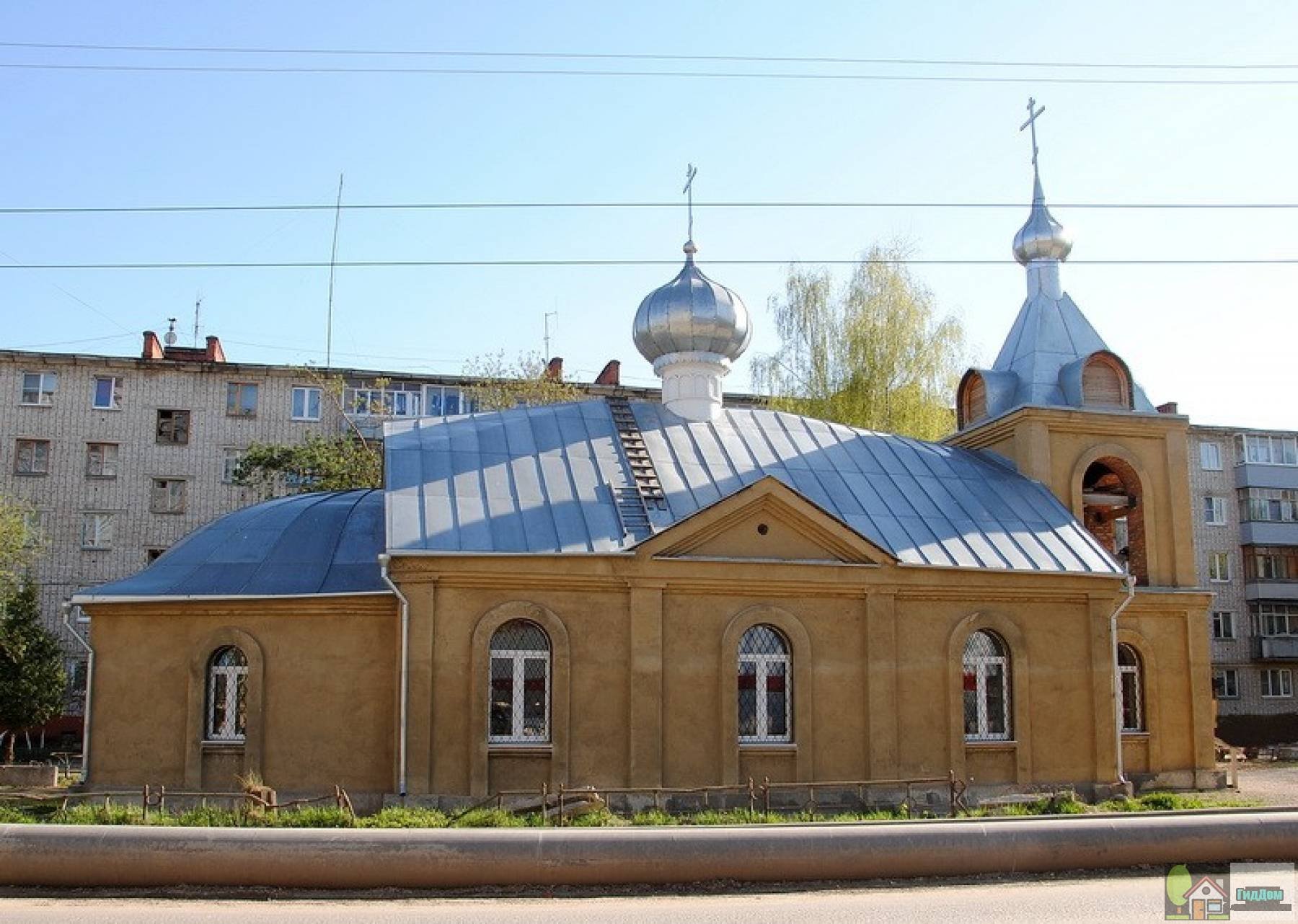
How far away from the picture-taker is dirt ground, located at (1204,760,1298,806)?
66.4 ft

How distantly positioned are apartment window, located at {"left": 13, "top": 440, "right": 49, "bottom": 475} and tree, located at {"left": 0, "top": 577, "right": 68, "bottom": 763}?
24.4 ft

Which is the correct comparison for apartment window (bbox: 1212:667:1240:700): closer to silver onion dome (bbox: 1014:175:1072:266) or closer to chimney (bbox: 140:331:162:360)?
silver onion dome (bbox: 1014:175:1072:266)

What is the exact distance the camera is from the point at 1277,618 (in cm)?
4666

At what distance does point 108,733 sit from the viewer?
17328 mm

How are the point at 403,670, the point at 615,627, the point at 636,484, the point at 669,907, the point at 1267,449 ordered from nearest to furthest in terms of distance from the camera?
1. the point at 669,907
2. the point at 403,670
3. the point at 615,627
4. the point at 636,484
5. the point at 1267,449

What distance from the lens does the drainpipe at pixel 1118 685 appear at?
19.6m

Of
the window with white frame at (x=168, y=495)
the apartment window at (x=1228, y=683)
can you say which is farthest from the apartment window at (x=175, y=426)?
the apartment window at (x=1228, y=683)

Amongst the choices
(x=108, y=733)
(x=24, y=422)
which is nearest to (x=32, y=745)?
(x=24, y=422)

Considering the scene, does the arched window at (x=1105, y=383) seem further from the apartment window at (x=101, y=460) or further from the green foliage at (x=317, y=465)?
the apartment window at (x=101, y=460)

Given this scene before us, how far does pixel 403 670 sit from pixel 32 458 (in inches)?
1133

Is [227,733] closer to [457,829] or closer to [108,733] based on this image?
[108,733]

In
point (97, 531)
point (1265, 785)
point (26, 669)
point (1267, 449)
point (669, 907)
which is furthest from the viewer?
point (1267, 449)

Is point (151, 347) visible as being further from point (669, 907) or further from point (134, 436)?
point (669, 907)

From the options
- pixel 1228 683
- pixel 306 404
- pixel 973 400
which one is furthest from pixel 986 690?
pixel 1228 683
